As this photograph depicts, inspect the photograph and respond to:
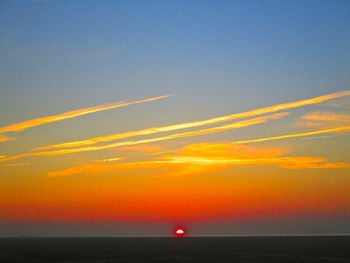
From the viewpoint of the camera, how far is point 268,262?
3201 inches

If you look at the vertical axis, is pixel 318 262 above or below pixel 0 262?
below

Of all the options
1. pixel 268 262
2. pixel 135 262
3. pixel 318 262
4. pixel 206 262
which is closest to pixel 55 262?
pixel 135 262

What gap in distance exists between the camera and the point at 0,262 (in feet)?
282

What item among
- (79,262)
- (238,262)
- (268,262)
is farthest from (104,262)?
(268,262)

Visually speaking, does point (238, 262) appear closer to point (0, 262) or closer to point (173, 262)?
point (173, 262)

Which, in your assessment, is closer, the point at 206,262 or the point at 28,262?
the point at 206,262

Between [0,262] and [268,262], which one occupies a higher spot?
[0,262]

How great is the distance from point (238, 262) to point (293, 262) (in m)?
10.0

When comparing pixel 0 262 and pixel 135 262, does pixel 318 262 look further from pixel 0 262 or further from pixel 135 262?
pixel 0 262

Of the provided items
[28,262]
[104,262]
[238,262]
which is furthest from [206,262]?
[28,262]

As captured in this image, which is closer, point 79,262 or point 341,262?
point 341,262

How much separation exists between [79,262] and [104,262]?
470cm

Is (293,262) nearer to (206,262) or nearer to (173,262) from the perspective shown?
(206,262)

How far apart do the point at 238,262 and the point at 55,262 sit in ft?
114
